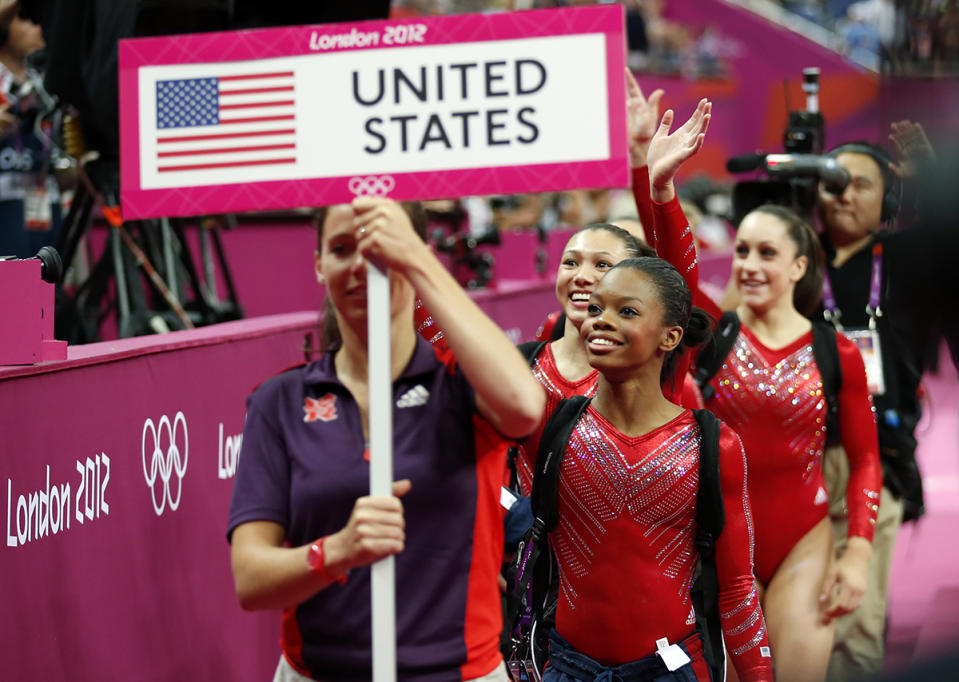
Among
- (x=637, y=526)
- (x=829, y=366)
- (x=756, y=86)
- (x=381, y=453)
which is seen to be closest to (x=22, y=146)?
(x=829, y=366)

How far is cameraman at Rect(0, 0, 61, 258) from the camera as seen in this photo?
222 inches

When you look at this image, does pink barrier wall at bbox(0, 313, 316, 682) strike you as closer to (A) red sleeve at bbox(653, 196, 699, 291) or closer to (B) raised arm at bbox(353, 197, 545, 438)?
(B) raised arm at bbox(353, 197, 545, 438)

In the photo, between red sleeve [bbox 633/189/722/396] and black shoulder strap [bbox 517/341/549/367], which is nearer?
red sleeve [bbox 633/189/722/396]

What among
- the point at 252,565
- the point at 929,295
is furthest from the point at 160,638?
the point at 929,295

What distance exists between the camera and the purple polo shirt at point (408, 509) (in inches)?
95.0

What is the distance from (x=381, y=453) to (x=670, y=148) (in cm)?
181

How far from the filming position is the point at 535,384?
7.78 feet

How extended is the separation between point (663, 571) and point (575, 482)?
32 cm

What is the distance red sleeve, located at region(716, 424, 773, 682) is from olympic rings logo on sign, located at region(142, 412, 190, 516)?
191 centimetres

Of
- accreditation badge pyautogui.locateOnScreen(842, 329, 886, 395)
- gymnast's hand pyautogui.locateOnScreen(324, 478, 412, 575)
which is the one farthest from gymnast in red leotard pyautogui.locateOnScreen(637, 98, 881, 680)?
gymnast's hand pyautogui.locateOnScreen(324, 478, 412, 575)

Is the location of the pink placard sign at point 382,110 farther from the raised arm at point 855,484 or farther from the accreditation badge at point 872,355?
the accreditation badge at point 872,355

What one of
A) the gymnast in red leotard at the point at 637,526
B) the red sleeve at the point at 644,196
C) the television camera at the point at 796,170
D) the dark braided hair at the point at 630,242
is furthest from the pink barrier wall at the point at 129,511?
the television camera at the point at 796,170

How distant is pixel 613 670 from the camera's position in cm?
334

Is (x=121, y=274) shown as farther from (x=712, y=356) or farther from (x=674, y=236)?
(x=674, y=236)
